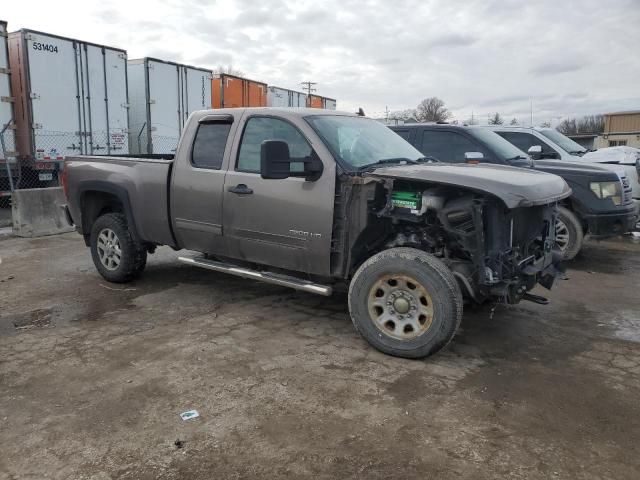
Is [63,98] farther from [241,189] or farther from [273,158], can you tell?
[273,158]

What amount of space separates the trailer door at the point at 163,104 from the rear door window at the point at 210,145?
10378 millimetres

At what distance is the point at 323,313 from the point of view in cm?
537

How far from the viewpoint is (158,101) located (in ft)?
50.9

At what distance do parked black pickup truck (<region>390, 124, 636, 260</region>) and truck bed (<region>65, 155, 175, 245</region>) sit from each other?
3565mm

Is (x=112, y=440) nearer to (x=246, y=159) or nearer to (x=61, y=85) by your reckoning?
(x=246, y=159)

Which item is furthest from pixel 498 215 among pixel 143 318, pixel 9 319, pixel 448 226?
pixel 9 319

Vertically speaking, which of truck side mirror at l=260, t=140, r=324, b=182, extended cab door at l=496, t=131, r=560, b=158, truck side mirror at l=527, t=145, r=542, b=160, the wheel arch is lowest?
the wheel arch

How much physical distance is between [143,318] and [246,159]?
5.91 feet

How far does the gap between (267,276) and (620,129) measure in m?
51.0

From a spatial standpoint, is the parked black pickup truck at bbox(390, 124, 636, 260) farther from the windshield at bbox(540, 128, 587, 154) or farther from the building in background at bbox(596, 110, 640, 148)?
the building in background at bbox(596, 110, 640, 148)

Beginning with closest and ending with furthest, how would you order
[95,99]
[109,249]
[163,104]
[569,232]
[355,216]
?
[355,216] → [109,249] → [569,232] → [95,99] → [163,104]

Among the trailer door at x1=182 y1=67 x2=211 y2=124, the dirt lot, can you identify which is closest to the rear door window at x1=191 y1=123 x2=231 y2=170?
the dirt lot

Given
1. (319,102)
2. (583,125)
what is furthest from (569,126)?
(319,102)

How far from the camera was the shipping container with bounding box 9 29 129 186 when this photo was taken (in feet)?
39.3
